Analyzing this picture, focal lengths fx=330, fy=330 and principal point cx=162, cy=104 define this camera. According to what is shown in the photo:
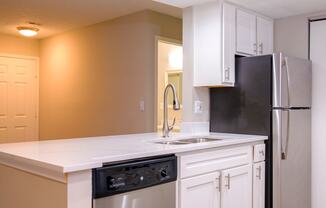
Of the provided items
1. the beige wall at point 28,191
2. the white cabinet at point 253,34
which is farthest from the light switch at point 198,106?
the beige wall at point 28,191

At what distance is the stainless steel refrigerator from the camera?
9.30 feet

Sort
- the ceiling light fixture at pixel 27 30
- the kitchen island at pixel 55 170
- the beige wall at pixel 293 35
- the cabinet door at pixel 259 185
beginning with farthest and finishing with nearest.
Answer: the ceiling light fixture at pixel 27 30, the beige wall at pixel 293 35, the cabinet door at pixel 259 185, the kitchen island at pixel 55 170

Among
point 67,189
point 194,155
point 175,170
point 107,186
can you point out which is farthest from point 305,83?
point 67,189

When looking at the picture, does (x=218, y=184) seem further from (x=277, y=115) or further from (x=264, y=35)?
(x=264, y=35)

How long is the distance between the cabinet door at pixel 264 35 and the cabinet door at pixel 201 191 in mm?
1614

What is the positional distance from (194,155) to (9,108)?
476 cm

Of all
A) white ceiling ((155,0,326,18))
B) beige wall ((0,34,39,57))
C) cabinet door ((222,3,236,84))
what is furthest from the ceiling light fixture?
cabinet door ((222,3,236,84))

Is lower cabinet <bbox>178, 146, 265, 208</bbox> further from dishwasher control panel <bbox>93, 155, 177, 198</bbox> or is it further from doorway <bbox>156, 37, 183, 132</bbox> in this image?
doorway <bbox>156, 37, 183, 132</bbox>

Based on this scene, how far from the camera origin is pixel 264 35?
3418 mm

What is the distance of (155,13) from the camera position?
418 cm

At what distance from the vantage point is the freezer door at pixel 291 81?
2811 millimetres

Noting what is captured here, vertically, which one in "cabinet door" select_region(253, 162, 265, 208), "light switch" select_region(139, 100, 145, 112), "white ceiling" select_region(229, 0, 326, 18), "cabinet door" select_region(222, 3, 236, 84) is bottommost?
"cabinet door" select_region(253, 162, 265, 208)

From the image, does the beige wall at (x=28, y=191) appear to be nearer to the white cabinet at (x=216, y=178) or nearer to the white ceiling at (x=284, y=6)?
the white cabinet at (x=216, y=178)

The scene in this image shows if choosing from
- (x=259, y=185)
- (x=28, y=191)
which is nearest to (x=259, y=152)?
(x=259, y=185)
